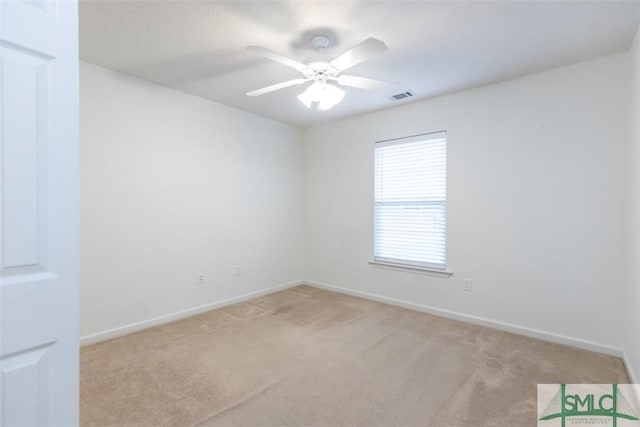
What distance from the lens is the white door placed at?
0.92 metres

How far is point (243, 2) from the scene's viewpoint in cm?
196

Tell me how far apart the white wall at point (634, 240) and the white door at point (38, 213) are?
3.08m

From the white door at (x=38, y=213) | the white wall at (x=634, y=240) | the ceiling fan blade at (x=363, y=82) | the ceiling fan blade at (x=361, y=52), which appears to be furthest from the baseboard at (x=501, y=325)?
the white door at (x=38, y=213)

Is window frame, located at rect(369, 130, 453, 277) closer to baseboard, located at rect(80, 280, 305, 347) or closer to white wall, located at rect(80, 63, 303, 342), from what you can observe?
white wall, located at rect(80, 63, 303, 342)

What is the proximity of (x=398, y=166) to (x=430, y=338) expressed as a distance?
6.62 feet

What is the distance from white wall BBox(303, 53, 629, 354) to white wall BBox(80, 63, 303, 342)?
1754 mm

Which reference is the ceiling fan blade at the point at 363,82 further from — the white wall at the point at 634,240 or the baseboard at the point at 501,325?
the baseboard at the point at 501,325

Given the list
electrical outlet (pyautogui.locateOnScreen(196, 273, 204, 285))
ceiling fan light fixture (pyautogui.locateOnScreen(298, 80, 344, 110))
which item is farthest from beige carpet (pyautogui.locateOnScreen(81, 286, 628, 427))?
ceiling fan light fixture (pyautogui.locateOnScreen(298, 80, 344, 110))

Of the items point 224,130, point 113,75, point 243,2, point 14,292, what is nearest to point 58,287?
point 14,292

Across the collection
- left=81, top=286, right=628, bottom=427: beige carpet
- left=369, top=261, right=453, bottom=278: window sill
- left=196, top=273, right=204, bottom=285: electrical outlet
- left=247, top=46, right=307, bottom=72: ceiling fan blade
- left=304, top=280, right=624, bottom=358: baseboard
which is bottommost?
left=81, top=286, right=628, bottom=427: beige carpet

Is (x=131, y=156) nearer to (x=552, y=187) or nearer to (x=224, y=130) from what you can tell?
(x=224, y=130)

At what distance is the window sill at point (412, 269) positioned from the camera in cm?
353

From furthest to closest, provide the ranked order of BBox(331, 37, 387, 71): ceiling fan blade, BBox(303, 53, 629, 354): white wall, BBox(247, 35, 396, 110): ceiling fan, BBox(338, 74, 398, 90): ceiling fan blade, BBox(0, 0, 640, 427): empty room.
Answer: BBox(303, 53, 629, 354): white wall < BBox(338, 74, 398, 90): ceiling fan blade < BBox(247, 35, 396, 110): ceiling fan < BBox(331, 37, 387, 71): ceiling fan blade < BBox(0, 0, 640, 427): empty room

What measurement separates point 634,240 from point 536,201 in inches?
32.9
